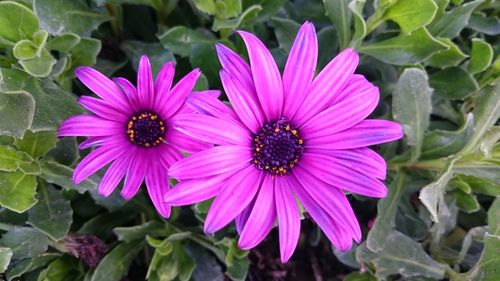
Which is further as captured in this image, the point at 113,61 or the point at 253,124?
the point at 113,61

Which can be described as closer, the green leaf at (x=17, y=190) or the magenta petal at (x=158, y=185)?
the magenta petal at (x=158, y=185)

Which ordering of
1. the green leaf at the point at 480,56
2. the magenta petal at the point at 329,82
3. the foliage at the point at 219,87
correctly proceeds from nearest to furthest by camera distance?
the magenta petal at the point at 329,82
the foliage at the point at 219,87
the green leaf at the point at 480,56

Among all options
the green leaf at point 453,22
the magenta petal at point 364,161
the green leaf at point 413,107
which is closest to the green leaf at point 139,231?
the magenta petal at point 364,161

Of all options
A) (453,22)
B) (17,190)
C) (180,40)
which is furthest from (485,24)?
(17,190)

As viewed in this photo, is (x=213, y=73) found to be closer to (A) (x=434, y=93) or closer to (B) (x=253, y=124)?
(B) (x=253, y=124)

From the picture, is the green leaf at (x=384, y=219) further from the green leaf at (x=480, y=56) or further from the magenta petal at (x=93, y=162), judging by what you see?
the magenta petal at (x=93, y=162)

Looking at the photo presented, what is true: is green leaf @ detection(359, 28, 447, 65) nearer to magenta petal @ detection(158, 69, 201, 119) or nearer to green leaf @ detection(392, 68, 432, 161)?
green leaf @ detection(392, 68, 432, 161)

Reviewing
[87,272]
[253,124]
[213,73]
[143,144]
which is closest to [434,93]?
[213,73]
